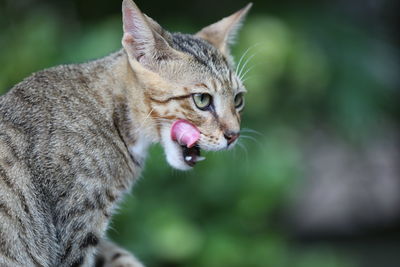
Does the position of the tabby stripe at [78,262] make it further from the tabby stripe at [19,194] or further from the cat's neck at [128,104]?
the cat's neck at [128,104]

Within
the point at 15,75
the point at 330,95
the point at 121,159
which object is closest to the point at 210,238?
the point at 330,95

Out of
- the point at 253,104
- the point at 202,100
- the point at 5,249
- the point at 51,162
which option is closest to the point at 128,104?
the point at 202,100

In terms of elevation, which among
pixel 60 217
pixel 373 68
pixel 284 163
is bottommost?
pixel 284 163

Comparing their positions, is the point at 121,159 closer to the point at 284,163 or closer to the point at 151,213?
the point at 151,213

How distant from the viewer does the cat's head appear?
2459 mm

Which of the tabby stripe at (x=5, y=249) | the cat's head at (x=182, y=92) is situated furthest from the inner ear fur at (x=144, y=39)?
the tabby stripe at (x=5, y=249)

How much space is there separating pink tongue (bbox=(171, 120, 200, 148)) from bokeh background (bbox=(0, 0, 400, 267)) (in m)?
1.25

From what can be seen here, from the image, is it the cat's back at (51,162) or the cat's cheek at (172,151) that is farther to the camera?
the cat's cheek at (172,151)

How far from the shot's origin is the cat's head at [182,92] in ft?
8.07

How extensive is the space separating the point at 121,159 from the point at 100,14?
227cm

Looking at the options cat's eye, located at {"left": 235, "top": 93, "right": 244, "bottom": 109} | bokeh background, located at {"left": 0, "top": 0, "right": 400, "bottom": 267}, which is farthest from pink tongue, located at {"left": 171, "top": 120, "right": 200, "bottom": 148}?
bokeh background, located at {"left": 0, "top": 0, "right": 400, "bottom": 267}

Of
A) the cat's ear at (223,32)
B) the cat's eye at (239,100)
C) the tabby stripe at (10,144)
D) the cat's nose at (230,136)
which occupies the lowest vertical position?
the cat's nose at (230,136)

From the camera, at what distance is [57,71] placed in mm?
2600

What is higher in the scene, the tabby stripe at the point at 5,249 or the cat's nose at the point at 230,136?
the cat's nose at the point at 230,136
